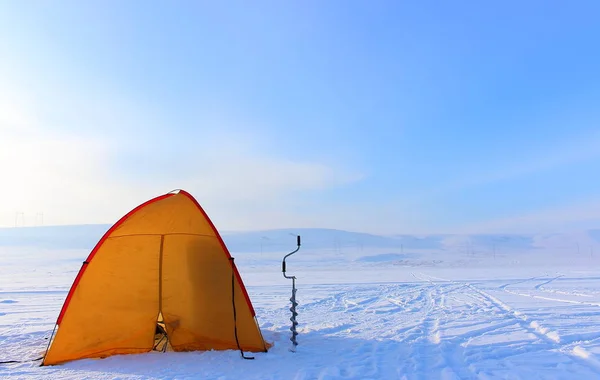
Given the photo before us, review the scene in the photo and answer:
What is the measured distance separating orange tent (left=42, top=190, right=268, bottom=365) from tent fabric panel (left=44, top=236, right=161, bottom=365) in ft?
0.05

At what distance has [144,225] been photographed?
25.4 feet

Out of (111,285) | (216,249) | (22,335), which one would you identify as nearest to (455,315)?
(216,249)

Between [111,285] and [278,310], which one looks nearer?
[111,285]

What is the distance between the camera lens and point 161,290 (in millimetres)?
7668

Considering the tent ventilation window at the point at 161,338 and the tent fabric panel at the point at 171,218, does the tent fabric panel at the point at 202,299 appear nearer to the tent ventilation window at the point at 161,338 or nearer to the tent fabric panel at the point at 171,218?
the tent fabric panel at the point at 171,218

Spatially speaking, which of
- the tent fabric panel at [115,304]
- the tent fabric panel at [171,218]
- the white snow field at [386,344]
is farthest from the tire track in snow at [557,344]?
the tent fabric panel at [115,304]

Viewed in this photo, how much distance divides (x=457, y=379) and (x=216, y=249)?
4685 mm

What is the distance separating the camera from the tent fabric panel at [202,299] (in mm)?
7391

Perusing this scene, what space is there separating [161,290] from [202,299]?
865mm

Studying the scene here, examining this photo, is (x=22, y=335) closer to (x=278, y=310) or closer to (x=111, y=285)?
(x=111, y=285)

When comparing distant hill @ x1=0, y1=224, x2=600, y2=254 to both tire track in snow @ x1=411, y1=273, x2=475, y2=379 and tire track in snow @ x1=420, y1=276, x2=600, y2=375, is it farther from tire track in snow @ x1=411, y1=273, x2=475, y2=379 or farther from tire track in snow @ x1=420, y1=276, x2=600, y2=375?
tire track in snow @ x1=411, y1=273, x2=475, y2=379

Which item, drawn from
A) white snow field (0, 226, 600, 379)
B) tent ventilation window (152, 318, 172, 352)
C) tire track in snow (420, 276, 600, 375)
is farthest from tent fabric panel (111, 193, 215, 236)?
tire track in snow (420, 276, 600, 375)

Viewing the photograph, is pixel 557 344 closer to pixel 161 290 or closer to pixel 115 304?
pixel 161 290

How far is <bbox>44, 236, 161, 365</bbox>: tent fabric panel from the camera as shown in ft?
23.0
